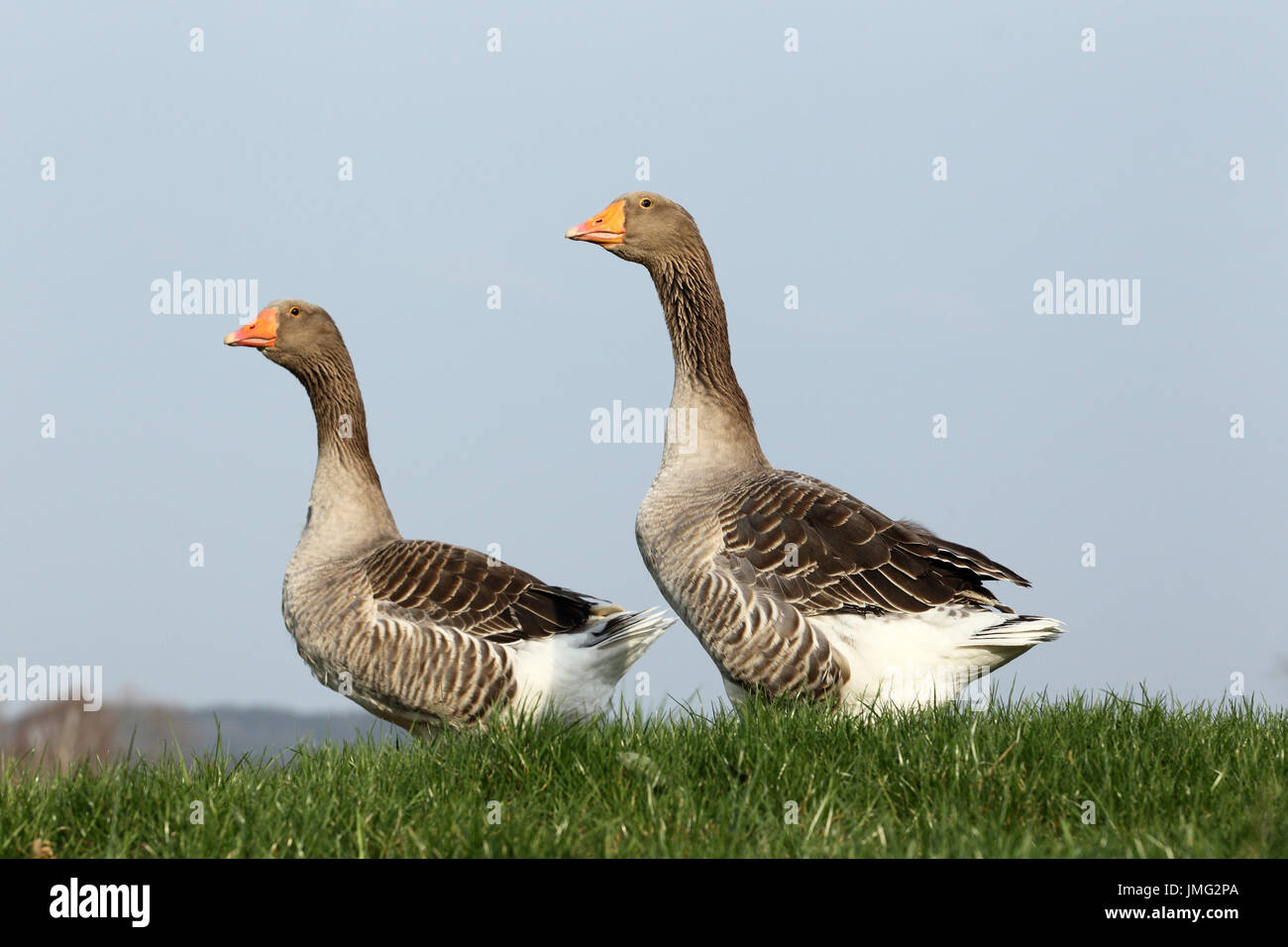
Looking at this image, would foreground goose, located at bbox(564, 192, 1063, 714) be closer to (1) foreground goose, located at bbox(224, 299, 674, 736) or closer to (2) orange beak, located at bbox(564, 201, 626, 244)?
(1) foreground goose, located at bbox(224, 299, 674, 736)

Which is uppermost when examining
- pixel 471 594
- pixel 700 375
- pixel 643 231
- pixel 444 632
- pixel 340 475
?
pixel 643 231

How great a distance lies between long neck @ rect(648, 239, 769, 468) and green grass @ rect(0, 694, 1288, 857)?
313 cm

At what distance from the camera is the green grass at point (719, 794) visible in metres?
5.34

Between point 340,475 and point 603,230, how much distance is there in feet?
10.9

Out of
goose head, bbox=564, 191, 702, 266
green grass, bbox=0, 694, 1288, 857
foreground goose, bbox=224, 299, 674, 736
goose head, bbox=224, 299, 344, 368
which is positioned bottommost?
green grass, bbox=0, 694, 1288, 857

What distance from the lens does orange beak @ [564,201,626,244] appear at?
34.2 feet

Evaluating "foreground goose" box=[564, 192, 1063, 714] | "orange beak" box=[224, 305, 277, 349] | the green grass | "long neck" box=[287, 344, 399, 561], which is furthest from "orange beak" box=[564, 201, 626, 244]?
the green grass

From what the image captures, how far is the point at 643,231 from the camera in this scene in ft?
34.2

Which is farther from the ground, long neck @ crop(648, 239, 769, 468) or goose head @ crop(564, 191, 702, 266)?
goose head @ crop(564, 191, 702, 266)

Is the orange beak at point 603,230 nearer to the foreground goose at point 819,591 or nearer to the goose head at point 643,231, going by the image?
the goose head at point 643,231

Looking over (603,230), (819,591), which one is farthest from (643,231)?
(819,591)

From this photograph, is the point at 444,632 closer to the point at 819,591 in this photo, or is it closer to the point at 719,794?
the point at 819,591

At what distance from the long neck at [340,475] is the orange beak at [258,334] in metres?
0.34
